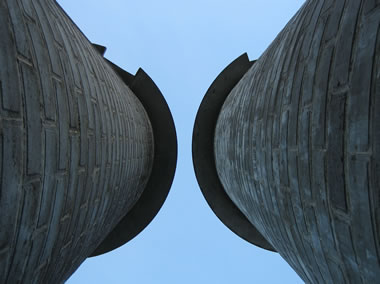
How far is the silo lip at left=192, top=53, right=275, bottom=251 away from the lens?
91.9ft

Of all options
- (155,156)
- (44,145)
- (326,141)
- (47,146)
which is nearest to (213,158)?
(155,156)

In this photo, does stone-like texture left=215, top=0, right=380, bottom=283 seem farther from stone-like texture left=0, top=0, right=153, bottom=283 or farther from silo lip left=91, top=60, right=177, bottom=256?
silo lip left=91, top=60, right=177, bottom=256

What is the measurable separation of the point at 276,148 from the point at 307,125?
2.11m

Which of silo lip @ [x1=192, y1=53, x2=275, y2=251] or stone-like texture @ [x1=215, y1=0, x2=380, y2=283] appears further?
silo lip @ [x1=192, y1=53, x2=275, y2=251]

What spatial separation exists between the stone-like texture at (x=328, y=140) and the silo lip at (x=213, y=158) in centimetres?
1911

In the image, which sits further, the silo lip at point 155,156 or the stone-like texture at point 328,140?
the silo lip at point 155,156

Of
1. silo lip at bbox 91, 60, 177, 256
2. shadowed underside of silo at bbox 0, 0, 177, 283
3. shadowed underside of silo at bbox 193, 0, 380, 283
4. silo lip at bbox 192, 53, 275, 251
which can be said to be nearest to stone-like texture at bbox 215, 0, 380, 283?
shadowed underside of silo at bbox 193, 0, 380, 283

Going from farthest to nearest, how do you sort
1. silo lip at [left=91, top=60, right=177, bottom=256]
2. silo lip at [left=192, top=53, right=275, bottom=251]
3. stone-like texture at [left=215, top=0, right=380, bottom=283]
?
silo lip at [left=192, top=53, right=275, bottom=251] < silo lip at [left=91, top=60, right=177, bottom=256] < stone-like texture at [left=215, top=0, right=380, bottom=283]

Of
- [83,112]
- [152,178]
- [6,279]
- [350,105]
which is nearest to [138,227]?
[152,178]

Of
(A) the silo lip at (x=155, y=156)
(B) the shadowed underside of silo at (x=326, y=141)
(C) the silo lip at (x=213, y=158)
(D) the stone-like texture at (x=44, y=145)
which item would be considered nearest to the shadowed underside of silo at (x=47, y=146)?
(D) the stone-like texture at (x=44, y=145)

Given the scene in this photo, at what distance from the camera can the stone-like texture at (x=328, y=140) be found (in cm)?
411

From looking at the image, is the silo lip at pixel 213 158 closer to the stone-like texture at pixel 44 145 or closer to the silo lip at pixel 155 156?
the silo lip at pixel 155 156

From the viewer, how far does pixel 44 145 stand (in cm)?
517

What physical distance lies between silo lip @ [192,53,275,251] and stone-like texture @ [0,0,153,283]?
19.6 m
